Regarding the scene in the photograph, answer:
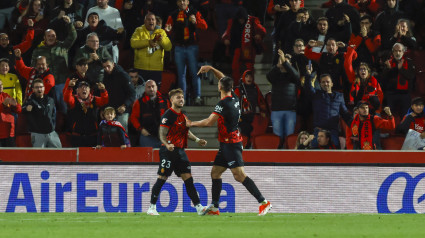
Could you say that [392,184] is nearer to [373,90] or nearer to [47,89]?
[373,90]

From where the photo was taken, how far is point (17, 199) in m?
14.7

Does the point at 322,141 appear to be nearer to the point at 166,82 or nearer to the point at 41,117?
the point at 166,82

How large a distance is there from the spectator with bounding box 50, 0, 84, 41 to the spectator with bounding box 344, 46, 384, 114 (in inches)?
217

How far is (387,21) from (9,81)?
7586 mm

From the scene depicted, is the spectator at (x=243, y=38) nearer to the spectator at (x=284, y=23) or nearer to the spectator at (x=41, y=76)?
the spectator at (x=284, y=23)

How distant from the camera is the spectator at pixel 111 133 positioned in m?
15.8

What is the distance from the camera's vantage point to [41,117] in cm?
1633

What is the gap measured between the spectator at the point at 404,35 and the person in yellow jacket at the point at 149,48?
444 cm

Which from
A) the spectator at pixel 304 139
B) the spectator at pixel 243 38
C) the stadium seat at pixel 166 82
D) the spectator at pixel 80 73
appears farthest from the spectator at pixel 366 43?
the spectator at pixel 80 73

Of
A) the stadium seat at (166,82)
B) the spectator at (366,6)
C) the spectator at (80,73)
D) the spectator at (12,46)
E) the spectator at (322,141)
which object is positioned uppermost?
the spectator at (366,6)

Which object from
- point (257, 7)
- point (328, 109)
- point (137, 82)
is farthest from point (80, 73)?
point (328, 109)

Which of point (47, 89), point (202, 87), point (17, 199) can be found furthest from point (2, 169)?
point (202, 87)

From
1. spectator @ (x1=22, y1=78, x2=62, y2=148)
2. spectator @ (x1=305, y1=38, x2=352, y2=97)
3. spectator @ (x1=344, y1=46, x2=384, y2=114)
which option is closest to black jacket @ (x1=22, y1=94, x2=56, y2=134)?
spectator @ (x1=22, y1=78, x2=62, y2=148)

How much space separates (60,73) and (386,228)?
28.6ft
